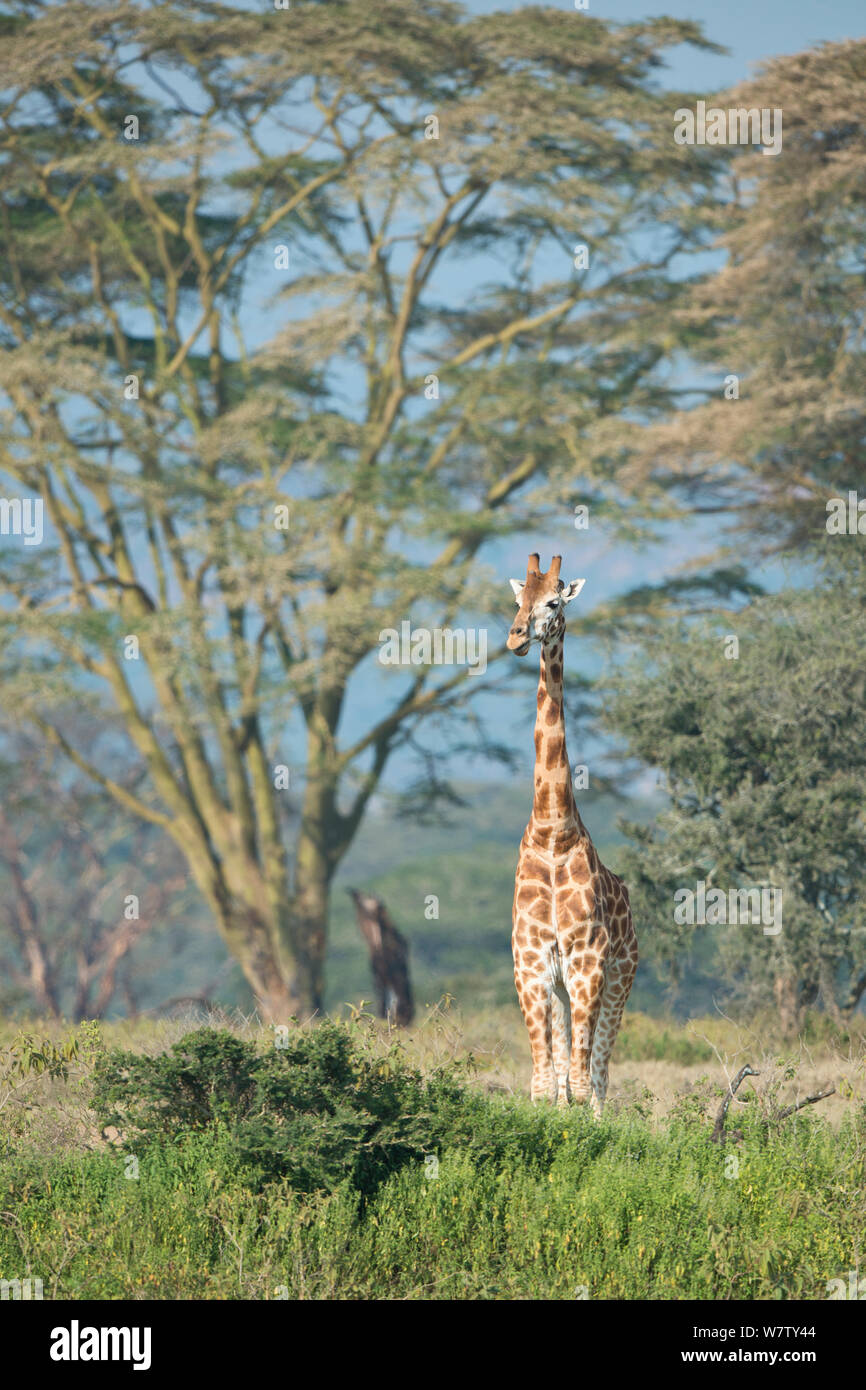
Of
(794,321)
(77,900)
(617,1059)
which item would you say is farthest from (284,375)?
(77,900)

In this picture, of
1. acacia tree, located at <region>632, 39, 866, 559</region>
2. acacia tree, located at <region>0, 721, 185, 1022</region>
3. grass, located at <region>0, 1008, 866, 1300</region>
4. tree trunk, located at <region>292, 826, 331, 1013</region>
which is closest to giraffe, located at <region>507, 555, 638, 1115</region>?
grass, located at <region>0, 1008, 866, 1300</region>

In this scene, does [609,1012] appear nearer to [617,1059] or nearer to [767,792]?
[617,1059]

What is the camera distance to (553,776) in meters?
8.66

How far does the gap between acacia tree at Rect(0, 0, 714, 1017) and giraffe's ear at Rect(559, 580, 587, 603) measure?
34.2 ft

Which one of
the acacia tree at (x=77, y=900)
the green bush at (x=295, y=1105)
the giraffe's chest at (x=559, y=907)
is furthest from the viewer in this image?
the acacia tree at (x=77, y=900)

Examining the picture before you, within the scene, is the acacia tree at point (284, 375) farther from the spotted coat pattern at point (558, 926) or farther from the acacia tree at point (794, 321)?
the spotted coat pattern at point (558, 926)

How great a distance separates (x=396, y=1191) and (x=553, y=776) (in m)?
2.36

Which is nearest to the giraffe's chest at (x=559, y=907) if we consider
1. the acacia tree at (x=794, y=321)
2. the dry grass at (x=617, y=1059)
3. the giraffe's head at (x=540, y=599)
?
the dry grass at (x=617, y=1059)

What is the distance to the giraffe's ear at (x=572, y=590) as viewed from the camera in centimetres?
828

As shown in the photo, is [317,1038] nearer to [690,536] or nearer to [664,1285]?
[664,1285]

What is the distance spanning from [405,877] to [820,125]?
104ft

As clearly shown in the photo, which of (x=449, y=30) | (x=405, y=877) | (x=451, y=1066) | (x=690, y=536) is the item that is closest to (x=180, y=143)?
(x=449, y=30)

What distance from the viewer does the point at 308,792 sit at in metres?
21.1

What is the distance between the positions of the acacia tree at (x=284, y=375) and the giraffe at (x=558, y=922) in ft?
33.3
